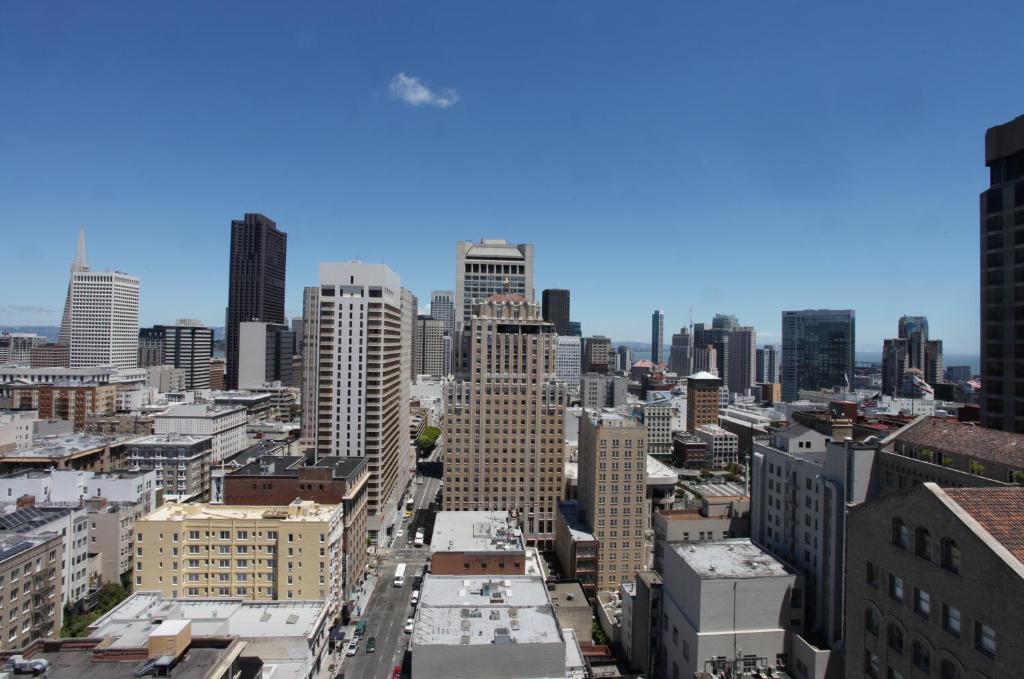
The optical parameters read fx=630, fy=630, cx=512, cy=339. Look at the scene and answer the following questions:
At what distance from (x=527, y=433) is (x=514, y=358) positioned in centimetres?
1389

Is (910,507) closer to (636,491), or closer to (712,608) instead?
(712,608)

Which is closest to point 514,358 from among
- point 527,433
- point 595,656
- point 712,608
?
point 527,433

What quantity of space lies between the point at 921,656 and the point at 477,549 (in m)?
59.3

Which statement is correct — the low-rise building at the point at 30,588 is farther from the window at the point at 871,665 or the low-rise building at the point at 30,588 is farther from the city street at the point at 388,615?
the window at the point at 871,665

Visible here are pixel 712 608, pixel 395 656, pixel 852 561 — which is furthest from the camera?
pixel 395 656

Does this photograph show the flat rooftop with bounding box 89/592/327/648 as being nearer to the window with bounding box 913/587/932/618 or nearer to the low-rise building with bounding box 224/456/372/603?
the low-rise building with bounding box 224/456/372/603

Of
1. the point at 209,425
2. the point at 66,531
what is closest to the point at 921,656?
the point at 66,531

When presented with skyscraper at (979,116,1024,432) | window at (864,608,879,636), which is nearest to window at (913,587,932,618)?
window at (864,608,879,636)

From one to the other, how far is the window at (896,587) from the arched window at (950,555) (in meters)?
2.37

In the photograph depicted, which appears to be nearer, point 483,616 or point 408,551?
point 483,616

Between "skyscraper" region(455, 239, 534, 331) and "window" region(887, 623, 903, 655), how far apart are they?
16949cm

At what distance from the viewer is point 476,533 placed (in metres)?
83.1

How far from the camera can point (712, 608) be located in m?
60.4

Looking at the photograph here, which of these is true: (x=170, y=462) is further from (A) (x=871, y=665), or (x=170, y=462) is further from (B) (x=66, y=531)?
(A) (x=871, y=665)
